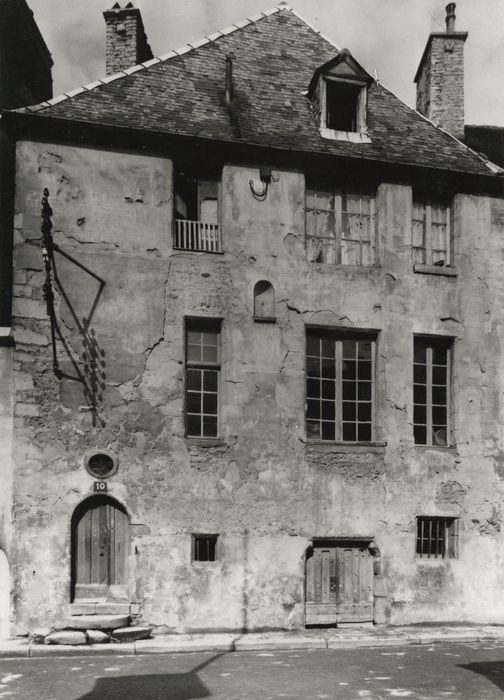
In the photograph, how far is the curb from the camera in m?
11.7

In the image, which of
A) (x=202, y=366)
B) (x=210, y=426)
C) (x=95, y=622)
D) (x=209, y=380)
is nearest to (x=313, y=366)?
(x=209, y=380)

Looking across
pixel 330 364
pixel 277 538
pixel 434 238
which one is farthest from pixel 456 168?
pixel 277 538

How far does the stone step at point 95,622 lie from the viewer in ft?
40.5

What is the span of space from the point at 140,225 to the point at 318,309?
3.35 m

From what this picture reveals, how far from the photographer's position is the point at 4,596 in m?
12.5

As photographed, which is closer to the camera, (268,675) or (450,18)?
(268,675)

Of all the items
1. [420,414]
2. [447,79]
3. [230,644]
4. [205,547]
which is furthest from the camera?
[447,79]

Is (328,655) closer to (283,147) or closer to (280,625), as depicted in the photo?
(280,625)

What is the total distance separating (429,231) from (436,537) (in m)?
5.52

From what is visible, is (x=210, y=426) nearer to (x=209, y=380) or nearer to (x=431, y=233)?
(x=209, y=380)

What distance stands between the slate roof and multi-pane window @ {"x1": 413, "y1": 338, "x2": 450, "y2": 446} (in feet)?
11.0

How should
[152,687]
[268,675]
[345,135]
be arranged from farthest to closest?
1. [345,135]
2. [268,675]
3. [152,687]

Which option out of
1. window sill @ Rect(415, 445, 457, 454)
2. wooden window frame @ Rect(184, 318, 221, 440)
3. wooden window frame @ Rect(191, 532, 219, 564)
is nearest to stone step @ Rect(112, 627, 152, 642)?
wooden window frame @ Rect(191, 532, 219, 564)

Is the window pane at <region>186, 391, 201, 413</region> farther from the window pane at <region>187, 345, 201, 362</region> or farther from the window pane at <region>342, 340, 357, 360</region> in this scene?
the window pane at <region>342, 340, 357, 360</region>
